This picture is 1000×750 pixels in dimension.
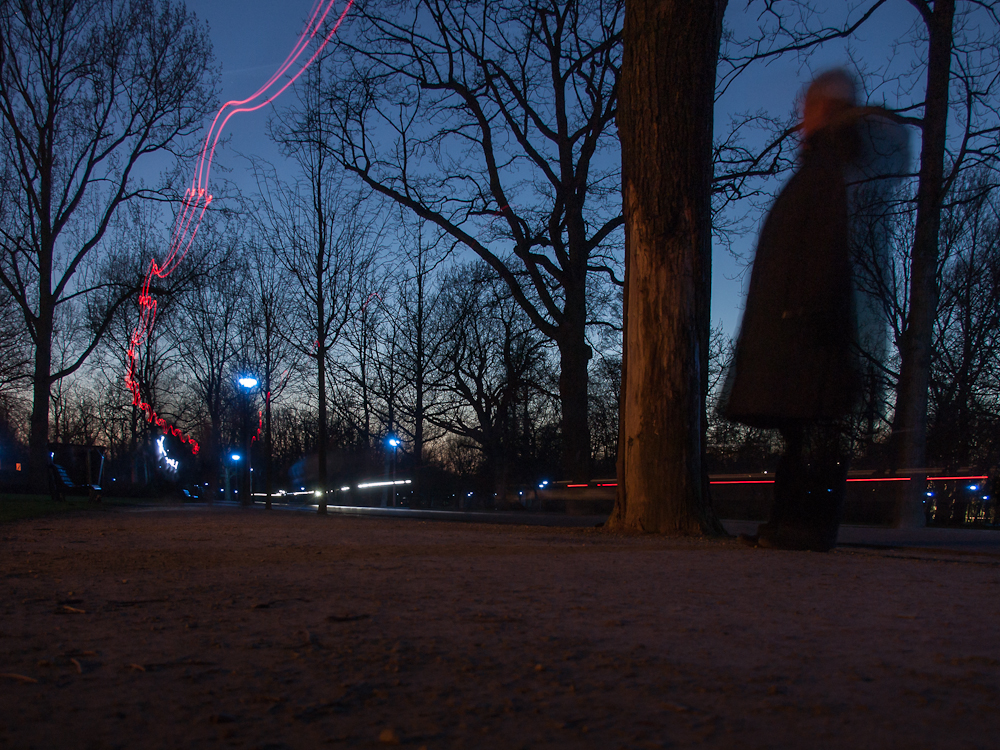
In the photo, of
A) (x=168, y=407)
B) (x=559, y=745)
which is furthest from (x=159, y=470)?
(x=559, y=745)

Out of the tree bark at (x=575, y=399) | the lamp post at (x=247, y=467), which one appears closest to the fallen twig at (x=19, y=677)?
the tree bark at (x=575, y=399)

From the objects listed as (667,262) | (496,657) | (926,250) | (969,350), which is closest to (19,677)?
(496,657)

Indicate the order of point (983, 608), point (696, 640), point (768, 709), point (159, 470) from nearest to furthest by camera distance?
point (768, 709) < point (696, 640) < point (983, 608) < point (159, 470)

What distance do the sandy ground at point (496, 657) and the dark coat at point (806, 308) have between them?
1.18m

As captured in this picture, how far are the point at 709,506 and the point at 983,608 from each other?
13.5 feet

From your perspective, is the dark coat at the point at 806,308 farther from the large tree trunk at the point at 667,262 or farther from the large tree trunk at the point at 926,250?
the large tree trunk at the point at 926,250

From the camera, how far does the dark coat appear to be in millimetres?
4852

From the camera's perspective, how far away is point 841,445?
5.06 m

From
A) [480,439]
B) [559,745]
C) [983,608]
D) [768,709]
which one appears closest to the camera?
[559,745]

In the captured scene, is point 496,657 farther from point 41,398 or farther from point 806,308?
point 41,398

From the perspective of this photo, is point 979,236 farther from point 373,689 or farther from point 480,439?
point 373,689

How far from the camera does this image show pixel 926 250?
11039 mm

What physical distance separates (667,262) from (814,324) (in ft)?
8.08

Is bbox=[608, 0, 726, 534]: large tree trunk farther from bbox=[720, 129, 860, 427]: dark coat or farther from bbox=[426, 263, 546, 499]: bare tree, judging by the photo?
bbox=[426, 263, 546, 499]: bare tree
